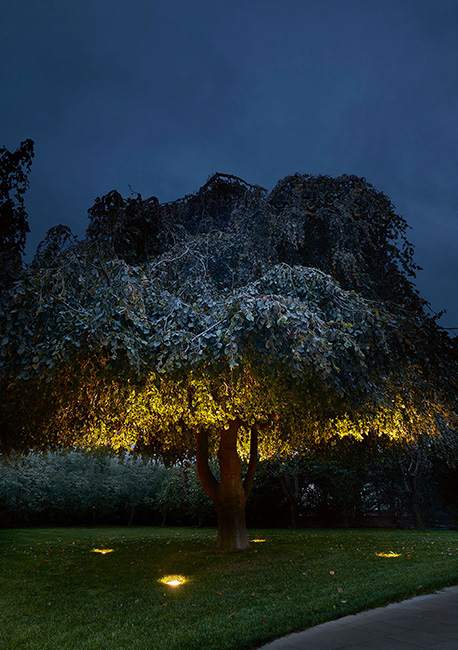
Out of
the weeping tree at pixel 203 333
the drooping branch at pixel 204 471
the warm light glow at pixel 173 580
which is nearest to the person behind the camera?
the weeping tree at pixel 203 333

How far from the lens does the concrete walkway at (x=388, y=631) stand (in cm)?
332

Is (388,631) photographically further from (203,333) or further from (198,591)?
(203,333)

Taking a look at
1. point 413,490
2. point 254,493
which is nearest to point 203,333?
point 413,490

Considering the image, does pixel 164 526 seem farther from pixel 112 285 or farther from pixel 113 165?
pixel 113 165

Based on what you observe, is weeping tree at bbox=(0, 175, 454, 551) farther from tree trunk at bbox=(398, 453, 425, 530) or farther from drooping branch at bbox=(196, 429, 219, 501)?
tree trunk at bbox=(398, 453, 425, 530)

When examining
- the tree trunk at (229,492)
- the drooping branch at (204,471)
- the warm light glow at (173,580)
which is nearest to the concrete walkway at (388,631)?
the warm light glow at (173,580)

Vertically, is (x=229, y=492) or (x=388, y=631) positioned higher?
(x=229, y=492)

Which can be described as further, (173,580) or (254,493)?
(254,493)

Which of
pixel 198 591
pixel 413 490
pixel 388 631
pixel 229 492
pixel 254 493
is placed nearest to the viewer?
pixel 388 631

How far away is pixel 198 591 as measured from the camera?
5.84m

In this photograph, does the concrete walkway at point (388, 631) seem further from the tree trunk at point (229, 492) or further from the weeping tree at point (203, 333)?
the tree trunk at point (229, 492)

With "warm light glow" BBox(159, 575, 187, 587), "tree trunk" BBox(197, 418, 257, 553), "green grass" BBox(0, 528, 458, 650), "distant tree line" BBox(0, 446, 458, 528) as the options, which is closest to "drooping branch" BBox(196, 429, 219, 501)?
"tree trunk" BBox(197, 418, 257, 553)

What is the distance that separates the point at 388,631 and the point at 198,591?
119 inches

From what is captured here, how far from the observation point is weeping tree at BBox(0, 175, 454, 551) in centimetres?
504
